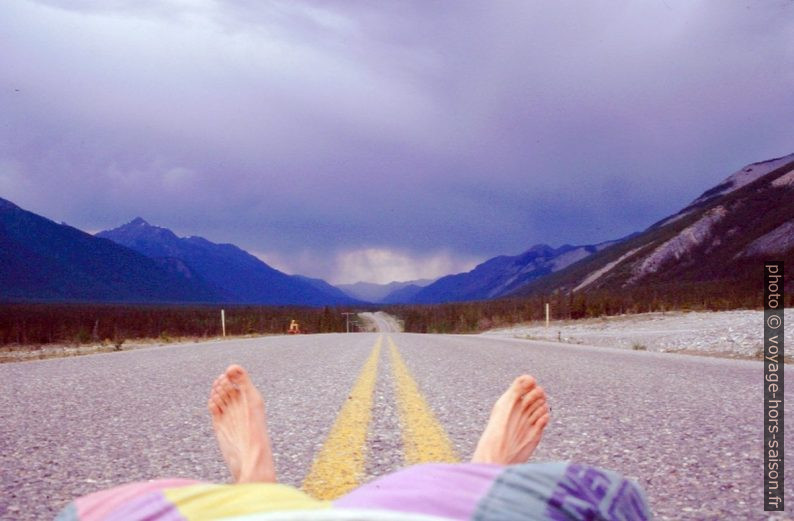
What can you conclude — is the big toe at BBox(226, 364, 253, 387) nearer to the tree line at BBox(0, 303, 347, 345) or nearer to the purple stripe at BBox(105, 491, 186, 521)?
the purple stripe at BBox(105, 491, 186, 521)

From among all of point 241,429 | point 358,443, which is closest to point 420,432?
point 358,443

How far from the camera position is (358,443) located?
2.64m

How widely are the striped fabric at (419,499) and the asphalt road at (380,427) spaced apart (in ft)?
3.22

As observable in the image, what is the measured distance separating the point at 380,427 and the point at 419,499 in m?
2.20

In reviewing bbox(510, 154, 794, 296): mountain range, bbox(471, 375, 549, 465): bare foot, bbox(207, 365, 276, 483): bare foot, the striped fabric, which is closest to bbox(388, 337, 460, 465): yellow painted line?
bbox(471, 375, 549, 465): bare foot

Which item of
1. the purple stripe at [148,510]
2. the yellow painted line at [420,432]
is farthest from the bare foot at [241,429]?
the purple stripe at [148,510]

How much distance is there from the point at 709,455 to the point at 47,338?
142ft

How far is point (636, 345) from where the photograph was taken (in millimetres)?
11898

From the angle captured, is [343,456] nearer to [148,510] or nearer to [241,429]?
[241,429]

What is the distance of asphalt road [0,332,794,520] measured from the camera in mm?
2092

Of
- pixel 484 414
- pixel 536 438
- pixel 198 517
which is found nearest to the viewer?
pixel 198 517

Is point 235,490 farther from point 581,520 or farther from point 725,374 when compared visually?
point 725,374

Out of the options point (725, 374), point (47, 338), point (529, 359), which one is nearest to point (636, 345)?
point (529, 359)

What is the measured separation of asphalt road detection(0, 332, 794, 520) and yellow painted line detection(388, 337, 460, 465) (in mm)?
55
